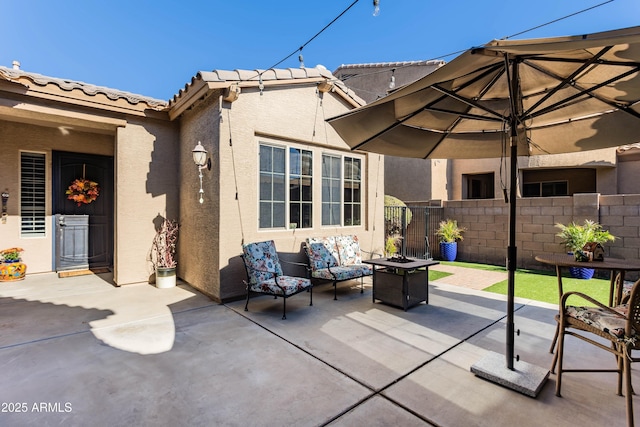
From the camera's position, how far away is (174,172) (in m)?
7.14

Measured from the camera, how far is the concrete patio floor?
249 centimetres

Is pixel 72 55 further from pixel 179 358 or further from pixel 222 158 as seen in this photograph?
pixel 179 358

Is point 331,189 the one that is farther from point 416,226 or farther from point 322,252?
point 416,226

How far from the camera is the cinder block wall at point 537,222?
7449 mm

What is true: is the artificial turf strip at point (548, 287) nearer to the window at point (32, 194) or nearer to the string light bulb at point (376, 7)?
the string light bulb at point (376, 7)

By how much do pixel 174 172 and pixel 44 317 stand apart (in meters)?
3.62

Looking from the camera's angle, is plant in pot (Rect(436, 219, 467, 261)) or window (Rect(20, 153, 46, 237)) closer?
window (Rect(20, 153, 46, 237))

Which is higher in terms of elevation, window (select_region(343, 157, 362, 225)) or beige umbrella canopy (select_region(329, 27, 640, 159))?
beige umbrella canopy (select_region(329, 27, 640, 159))

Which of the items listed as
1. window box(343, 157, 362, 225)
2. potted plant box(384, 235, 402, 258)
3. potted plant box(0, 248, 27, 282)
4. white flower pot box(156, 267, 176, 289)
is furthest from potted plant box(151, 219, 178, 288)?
potted plant box(384, 235, 402, 258)

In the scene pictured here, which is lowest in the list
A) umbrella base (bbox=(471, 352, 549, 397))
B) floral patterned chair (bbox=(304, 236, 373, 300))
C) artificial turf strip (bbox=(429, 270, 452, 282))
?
artificial turf strip (bbox=(429, 270, 452, 282))

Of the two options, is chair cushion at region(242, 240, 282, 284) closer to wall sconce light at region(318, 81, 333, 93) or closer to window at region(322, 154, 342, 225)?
window at region(322, 154, 342, 225)

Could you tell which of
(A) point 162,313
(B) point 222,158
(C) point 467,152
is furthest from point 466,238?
(A) point 162,313

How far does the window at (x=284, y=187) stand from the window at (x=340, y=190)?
1.46 ft

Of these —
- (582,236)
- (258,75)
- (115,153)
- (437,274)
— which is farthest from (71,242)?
(582,236)
